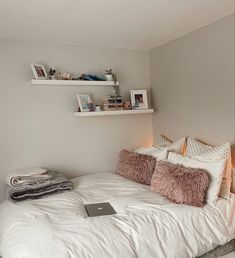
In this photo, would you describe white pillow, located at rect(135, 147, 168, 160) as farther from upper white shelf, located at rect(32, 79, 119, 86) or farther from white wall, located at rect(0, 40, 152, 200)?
upper white shelf, located at rect(32, 79, 119, 86)

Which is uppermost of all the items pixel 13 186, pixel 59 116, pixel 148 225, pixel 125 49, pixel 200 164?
pixel 125 49

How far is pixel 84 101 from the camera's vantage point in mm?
3174

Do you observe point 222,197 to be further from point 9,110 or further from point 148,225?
point 9,110

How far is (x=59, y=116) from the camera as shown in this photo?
10.3 feet

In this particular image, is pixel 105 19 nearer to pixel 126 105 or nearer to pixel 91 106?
pixel 91 106

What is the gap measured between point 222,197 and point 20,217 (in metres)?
1.71

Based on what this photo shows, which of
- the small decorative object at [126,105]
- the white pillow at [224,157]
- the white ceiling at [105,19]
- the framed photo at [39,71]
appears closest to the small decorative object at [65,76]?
the framed photo at [39,71]

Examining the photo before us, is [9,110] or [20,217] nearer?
[20,217]

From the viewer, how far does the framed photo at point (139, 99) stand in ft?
11.2

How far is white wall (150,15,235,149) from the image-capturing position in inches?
96.7

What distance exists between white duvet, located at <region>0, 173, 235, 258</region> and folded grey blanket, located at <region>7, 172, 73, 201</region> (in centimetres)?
8

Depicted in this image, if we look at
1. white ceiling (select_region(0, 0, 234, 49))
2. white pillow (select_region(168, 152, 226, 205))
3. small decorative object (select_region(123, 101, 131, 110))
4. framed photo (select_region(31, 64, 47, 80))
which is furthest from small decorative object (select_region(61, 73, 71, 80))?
white pillow (select_region(168, 152, 226, 205))

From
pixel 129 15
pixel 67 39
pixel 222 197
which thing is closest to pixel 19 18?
pixel 67 39

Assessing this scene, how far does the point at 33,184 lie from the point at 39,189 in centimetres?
8
